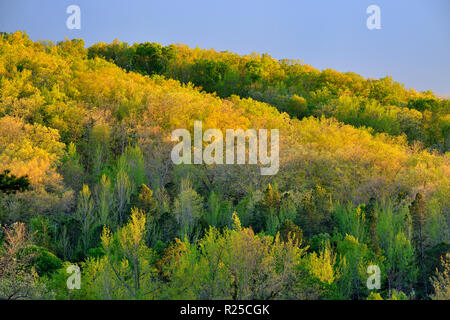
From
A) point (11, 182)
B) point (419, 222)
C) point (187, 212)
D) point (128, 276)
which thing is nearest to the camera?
point (11, 182)

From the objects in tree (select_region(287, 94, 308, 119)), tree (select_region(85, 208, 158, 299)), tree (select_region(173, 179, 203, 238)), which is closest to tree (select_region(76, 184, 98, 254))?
tree (select_region(173, 179, 203, 238))

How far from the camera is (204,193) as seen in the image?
171 feet

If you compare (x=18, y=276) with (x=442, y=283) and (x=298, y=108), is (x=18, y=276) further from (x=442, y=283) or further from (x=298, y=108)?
(x=298, y=108)

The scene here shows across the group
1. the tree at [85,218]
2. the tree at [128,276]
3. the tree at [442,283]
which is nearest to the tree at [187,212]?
the tree at [85,218]

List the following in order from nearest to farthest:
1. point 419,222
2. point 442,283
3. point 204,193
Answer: point 442,283
point 419,222
point 204,193

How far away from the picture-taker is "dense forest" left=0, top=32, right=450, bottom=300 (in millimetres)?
28625

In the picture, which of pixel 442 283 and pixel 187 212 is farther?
pixel 187 212

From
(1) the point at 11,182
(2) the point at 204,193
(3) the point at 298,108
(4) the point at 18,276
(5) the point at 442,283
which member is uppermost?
(3) the point at 298,108

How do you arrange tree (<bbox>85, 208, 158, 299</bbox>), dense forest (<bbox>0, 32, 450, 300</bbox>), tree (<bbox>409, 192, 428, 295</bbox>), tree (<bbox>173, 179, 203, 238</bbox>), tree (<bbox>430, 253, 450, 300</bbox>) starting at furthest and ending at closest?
tree (<bbox>173, 179, 203, 238</bbox>) < tree (<bbox>409, 192, 428, 295</bbox>) < dense forest (<bbox>0, 32, 450, 300</bbox>) < tree (<bbox>430, 253, 450, 300</bbox>) < tree (<bbox>85, 208, 158, 299</bbox>)

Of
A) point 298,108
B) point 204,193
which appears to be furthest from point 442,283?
point 298,108

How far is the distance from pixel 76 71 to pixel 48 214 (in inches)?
1285

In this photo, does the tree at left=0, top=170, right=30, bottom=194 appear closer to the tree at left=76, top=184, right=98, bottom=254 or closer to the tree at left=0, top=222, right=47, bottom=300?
the tree at left=0, top=222, right=47, bottom=300

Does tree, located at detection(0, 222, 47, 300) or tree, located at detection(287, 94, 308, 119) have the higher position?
tree, located at detection(287, 94, 308, 119)

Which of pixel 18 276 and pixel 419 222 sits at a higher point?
pixel 419 222
